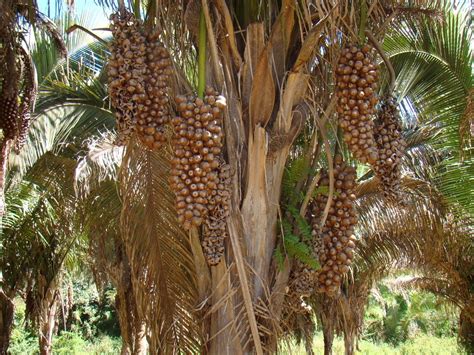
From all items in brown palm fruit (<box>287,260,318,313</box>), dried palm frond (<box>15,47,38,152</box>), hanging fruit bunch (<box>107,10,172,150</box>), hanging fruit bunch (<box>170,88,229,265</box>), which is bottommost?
brown palm fruit (<box>287,260,318,313</box>)

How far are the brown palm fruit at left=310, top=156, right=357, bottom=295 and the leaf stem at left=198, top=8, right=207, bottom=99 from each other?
30.8 inches

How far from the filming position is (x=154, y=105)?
2367 millimetres

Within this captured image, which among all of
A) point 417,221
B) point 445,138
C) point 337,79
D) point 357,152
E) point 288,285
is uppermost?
point 445,138

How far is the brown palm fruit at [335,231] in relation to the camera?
2795 millimetres

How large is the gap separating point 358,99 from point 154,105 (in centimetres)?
87

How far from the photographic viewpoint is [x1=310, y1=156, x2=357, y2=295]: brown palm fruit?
2795 mm

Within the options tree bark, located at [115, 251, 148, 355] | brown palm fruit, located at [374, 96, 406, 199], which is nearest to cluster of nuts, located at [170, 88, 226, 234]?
brown palm fruit, located at [374, 96, 406, 199]

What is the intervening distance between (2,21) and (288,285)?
6.88ft

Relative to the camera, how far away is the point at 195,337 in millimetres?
3125

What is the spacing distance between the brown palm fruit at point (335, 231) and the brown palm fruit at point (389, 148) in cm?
23

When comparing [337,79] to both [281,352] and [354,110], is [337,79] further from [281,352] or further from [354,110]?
[281,352]

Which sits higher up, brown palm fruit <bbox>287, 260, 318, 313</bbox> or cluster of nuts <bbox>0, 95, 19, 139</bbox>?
cluster of nuts <bbox>0, 95, 19, 139</bbox>

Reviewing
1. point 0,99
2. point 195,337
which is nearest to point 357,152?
point 195,337

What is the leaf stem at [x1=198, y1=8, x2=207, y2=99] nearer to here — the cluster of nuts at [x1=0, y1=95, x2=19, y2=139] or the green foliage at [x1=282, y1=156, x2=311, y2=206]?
the green foliage at [x1=282, y1=156, x2=311, y2=206]
